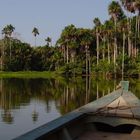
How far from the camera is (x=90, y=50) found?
337 ft

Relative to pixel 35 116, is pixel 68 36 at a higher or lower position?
higher

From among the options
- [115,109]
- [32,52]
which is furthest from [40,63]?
[115,109]

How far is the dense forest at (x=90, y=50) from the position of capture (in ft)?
272

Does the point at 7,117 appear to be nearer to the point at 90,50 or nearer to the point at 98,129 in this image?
the point at 98,129

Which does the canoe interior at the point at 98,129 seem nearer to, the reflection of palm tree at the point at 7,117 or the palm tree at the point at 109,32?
the reflection of palm tree at the point at 7,117

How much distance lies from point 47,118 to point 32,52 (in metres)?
88.5

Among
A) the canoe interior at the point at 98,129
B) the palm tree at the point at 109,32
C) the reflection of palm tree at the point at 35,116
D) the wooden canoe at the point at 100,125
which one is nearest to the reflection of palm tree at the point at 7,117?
the reflection of palm tree at the point at 35,116

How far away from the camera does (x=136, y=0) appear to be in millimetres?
82500

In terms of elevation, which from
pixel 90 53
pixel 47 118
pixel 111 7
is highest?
pixel 111 7

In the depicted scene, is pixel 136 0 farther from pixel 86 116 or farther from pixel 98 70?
pixel 86 116

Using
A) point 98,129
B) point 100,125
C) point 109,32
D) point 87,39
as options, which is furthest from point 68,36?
point 98,129

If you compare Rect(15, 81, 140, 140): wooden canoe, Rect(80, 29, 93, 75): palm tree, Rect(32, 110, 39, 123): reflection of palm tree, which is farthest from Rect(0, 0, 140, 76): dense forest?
Rect(15, 81, 140, 140): wooden canoe

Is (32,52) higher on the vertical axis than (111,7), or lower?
lower

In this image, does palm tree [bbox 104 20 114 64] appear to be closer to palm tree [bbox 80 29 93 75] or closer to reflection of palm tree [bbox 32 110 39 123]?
palm tree [bbox 80 29 93 75]
